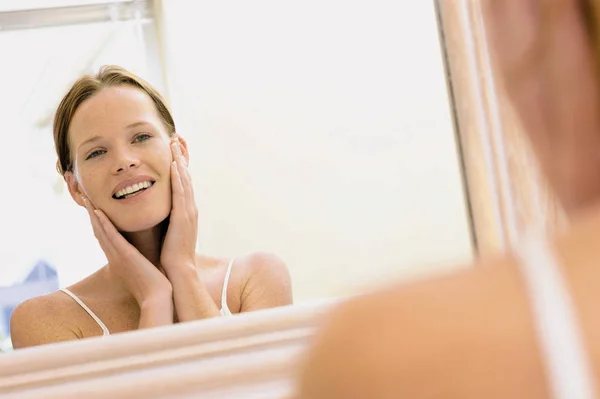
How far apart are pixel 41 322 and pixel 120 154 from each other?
14cm

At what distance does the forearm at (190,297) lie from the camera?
0.53 meters

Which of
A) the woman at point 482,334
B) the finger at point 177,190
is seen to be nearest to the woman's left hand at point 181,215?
the finger at point 177,190

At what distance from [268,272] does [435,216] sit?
137mm

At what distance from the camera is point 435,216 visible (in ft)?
1.85

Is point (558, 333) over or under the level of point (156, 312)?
over

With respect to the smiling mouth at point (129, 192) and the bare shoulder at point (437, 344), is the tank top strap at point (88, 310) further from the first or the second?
the bare shoulder at point (437, 344)

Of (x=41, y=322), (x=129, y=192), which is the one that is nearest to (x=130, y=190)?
(x=129, y=192)

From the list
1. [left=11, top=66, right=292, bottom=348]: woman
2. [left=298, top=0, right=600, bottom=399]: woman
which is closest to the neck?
[left=11, top=66, right=292, bottom=348]: woman

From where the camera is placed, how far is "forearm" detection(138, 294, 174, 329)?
52cm

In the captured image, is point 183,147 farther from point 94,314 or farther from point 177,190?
point 94,314

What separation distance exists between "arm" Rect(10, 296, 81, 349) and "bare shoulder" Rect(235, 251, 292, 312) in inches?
5.0

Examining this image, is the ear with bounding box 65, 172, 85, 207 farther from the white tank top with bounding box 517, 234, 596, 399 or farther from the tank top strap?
the white tank top with bounding box 517, 234, 596, 399

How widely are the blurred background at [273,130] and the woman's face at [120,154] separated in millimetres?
18

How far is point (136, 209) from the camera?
56 centimetres
